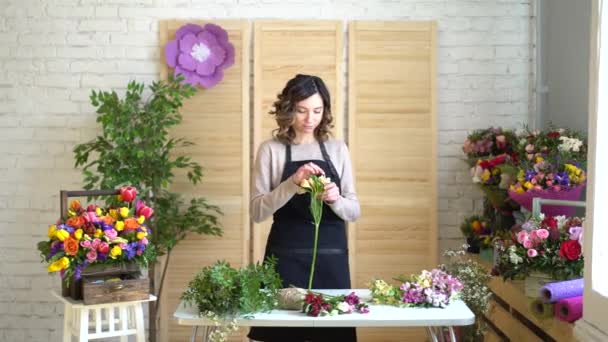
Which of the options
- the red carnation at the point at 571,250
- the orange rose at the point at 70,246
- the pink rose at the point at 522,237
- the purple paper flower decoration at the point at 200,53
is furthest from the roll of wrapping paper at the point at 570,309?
the purple paper flower decoration at the point at 200,53

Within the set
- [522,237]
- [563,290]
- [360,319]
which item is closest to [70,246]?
[360,319]

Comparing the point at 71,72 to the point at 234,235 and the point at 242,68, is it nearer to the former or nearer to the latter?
the point at 242,68

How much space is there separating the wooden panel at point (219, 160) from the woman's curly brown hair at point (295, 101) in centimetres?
153

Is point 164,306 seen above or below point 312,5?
below

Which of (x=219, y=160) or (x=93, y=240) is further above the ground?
(x=219, y=160)

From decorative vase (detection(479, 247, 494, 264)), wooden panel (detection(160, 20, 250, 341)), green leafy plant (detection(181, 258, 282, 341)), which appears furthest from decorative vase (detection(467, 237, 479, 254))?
green leafy plant (detection(181, 258, 282, 341))

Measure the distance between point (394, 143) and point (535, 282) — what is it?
1914mm

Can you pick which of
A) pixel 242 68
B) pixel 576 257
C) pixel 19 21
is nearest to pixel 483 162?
pixel 576 257

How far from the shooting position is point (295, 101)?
11.3 feet

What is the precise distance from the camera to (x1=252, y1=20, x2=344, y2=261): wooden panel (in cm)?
501

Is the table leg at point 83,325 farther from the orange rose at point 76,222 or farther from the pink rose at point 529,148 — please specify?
the pink rose at point 529,148

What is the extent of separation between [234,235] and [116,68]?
128 cm

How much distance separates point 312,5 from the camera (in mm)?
5066

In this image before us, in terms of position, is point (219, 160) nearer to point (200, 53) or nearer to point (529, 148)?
point (200, 53)
